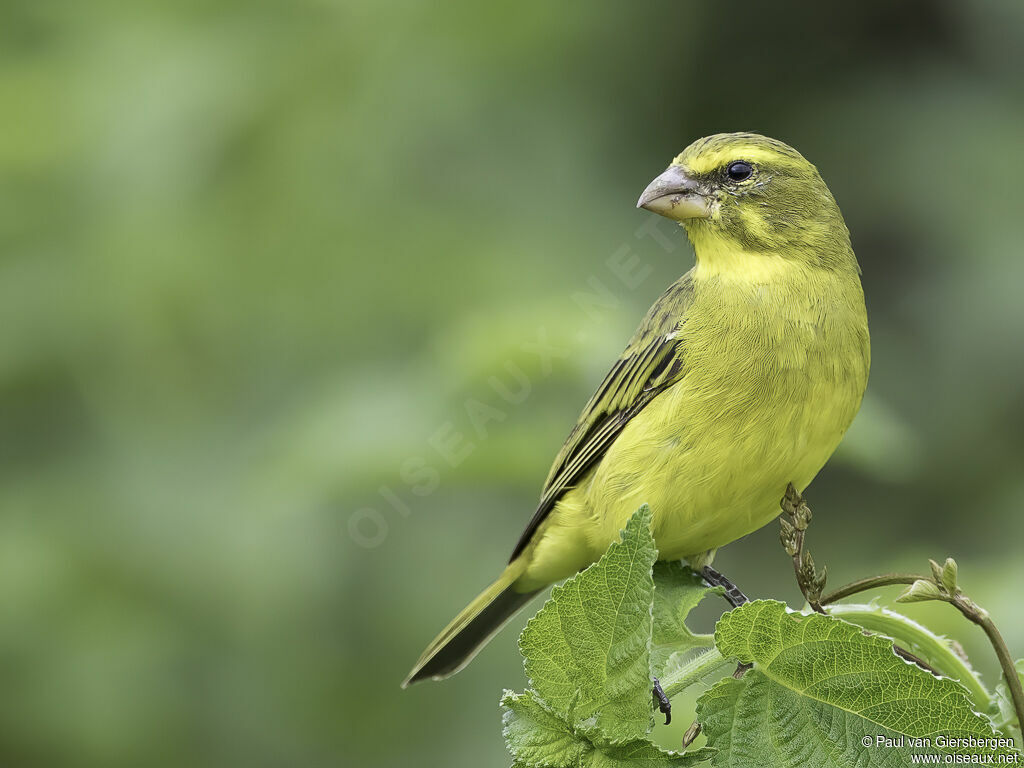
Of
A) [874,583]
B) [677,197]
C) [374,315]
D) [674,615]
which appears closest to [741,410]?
[677,197]

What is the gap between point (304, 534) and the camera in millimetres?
4535

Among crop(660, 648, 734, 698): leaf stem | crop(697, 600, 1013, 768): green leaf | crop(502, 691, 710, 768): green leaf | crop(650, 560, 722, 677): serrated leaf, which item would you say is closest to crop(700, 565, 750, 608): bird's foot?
crop(650, 560, 722, 677): serrated leaf

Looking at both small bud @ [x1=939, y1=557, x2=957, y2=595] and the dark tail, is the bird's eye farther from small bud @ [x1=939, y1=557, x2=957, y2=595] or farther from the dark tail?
small bud @ [x1=939, y1=557, x2=957, y2=595]

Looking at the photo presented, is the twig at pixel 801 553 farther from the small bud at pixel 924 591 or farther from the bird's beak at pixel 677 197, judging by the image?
the bird's beak at pixel 677 197

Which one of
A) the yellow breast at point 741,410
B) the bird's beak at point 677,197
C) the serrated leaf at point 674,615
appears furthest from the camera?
the bird's beak at point 677,197

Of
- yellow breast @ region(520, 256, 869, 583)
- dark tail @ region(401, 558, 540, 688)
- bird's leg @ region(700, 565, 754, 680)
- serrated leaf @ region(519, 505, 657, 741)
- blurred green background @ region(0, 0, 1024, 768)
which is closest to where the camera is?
serrated leaf @ region(519, 505, 657, 741)

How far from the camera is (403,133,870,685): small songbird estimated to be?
10.5 feet

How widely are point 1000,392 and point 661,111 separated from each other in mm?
2169

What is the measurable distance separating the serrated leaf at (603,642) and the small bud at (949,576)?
1.69 feet

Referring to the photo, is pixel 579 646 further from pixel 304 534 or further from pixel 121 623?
pixel 121 623

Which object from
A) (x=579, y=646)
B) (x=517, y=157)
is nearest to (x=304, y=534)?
(x=517, y=157)

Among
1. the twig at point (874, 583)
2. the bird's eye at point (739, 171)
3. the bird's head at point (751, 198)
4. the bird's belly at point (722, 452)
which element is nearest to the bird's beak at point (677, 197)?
Result: the bird's head at point (751, 198)

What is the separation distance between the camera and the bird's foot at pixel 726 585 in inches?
122

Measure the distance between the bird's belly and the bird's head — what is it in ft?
1.53
